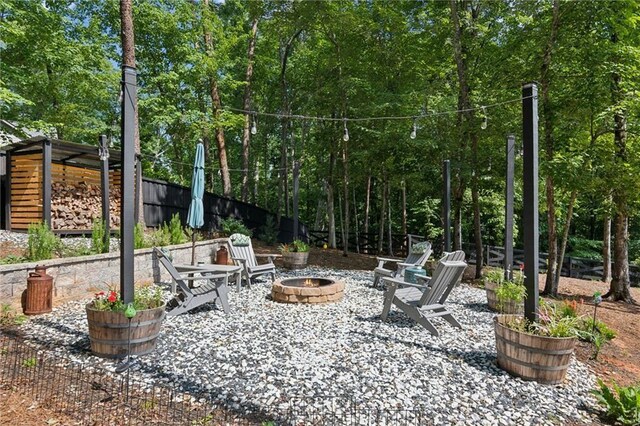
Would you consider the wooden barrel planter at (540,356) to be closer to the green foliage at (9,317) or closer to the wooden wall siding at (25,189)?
the green foliage at (9,317)

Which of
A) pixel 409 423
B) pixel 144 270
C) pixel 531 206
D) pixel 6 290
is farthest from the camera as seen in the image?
pixel 144 270

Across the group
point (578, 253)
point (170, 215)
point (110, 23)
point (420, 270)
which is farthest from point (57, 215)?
point (578, 253)

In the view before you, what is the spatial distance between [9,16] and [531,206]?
1346 centimetres

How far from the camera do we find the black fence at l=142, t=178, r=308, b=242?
434 inches

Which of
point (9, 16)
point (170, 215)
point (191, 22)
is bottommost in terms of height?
point (170, 215)

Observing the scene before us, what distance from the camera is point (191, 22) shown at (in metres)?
13.1

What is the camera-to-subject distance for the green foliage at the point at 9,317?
14.0 feet

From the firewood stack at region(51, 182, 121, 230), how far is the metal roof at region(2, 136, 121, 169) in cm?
72

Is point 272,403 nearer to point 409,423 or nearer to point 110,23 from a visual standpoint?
point 409,423

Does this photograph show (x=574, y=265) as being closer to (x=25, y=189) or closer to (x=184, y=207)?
(x=184, y=207)

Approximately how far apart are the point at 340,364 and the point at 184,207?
9974 mm

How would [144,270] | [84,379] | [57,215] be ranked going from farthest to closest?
1. [57,215]
2. [144,270]
3. [84,379]

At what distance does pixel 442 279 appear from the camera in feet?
14.5

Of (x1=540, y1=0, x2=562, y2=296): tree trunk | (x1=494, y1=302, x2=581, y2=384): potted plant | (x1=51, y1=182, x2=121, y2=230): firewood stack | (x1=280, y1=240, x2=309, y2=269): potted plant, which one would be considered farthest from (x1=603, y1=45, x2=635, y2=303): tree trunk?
(x1=51, y1=182, x2=121, y2=230): firewood stack
